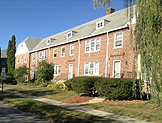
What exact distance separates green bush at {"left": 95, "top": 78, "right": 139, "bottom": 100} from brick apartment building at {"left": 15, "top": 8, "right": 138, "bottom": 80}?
169 inches

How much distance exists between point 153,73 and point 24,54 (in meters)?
32.7

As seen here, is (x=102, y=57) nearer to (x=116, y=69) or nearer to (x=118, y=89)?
(x=116, y=69)

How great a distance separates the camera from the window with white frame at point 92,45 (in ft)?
65.4

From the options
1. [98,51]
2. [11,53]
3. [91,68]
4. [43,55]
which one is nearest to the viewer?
[98,51]

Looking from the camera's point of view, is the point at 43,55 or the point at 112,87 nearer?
the point at 112,87

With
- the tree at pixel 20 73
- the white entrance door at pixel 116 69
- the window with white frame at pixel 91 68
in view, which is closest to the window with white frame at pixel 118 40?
the white entrance door at pixel 116 69

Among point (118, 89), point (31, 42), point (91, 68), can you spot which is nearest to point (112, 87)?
point (118, 89)

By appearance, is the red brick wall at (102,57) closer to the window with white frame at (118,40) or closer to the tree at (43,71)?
the window with white frame at (118,40)

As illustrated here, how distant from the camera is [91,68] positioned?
801 inches

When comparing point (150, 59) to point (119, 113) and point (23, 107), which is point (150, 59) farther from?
point (23, 107)

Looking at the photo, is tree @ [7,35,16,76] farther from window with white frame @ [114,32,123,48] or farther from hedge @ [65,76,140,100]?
hedge @ [65,76,140,100]

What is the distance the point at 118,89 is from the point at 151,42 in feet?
17.1

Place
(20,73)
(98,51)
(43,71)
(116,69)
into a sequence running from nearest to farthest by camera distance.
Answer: (116,69) < (98,51) < (43,71) < (20,73)

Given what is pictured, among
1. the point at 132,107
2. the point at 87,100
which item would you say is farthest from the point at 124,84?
the point at 87,100
